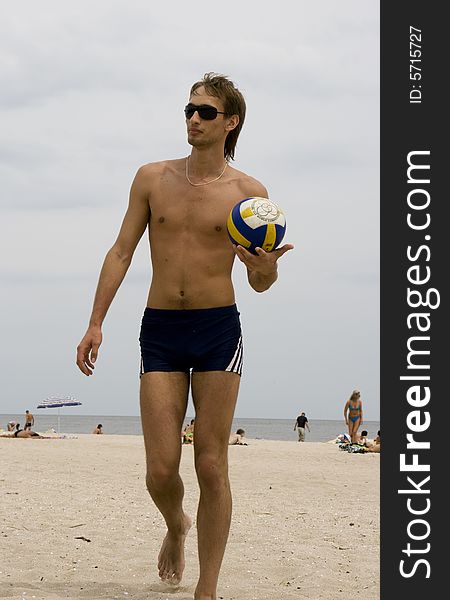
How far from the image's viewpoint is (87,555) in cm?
708

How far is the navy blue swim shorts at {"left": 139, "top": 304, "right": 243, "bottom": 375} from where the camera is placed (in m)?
5.38

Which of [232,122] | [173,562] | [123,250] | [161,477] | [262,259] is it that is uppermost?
[232,122]

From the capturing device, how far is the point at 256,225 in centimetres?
502

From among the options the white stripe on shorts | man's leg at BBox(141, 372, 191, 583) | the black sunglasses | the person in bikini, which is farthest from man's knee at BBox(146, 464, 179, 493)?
the person in bikini

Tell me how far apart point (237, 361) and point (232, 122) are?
1551 millimetres

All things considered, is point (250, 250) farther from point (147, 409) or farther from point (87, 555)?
point (87, 555)

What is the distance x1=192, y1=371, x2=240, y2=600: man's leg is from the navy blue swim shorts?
0.10m

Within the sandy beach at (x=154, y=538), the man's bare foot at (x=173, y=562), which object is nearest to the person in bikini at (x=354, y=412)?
the sandy beach at (x=154, y=538)

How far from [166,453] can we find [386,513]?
1.71m

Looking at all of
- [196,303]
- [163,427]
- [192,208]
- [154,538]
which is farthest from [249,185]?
[154,538]

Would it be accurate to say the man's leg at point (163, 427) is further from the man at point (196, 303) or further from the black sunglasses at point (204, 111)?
the black sunglasses at point (204, 111)

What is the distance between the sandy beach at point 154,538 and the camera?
609cm

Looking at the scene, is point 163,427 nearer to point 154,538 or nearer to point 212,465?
point 212,465

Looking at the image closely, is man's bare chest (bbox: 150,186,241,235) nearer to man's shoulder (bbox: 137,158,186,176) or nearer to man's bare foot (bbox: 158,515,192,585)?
man's shoulder (bbox: 137,158,186,176)
